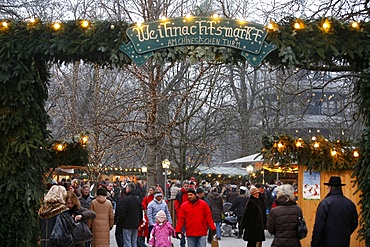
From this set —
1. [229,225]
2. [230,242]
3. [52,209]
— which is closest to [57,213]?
[52,209]

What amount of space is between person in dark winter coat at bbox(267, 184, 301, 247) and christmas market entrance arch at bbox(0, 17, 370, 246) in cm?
187

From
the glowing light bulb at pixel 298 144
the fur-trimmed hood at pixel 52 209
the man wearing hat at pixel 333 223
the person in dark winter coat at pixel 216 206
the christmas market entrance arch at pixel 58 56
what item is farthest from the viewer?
the person in dark winter coat at pixel 216 206

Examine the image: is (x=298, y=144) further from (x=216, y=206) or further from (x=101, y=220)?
(x=101, y=220)

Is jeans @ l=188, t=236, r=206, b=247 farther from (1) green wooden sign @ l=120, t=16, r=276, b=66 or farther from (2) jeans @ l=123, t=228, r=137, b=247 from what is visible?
(1) green wooden sign @ l=120, t=16, r=276, b=66

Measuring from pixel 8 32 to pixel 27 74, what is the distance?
0.80 meters

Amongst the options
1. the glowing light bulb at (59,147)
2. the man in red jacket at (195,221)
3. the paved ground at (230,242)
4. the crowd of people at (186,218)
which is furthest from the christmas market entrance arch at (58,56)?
the paved ground at (230,242)

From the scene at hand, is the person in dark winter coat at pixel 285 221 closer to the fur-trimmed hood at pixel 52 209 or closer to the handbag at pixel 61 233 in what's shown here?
the handbag at pixel 61 233

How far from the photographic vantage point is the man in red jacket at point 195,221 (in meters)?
12.7

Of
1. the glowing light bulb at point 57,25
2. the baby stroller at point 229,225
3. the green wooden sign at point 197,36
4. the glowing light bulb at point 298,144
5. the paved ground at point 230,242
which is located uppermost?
the glowing light bulb at point 57,25

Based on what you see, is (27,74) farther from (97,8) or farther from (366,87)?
(97,8)

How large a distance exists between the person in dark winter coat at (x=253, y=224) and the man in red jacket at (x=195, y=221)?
0.72 metres

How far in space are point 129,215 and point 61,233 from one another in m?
5.40

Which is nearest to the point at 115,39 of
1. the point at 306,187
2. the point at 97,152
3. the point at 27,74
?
the point at 27,74

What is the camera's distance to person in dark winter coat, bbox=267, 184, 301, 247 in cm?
942
